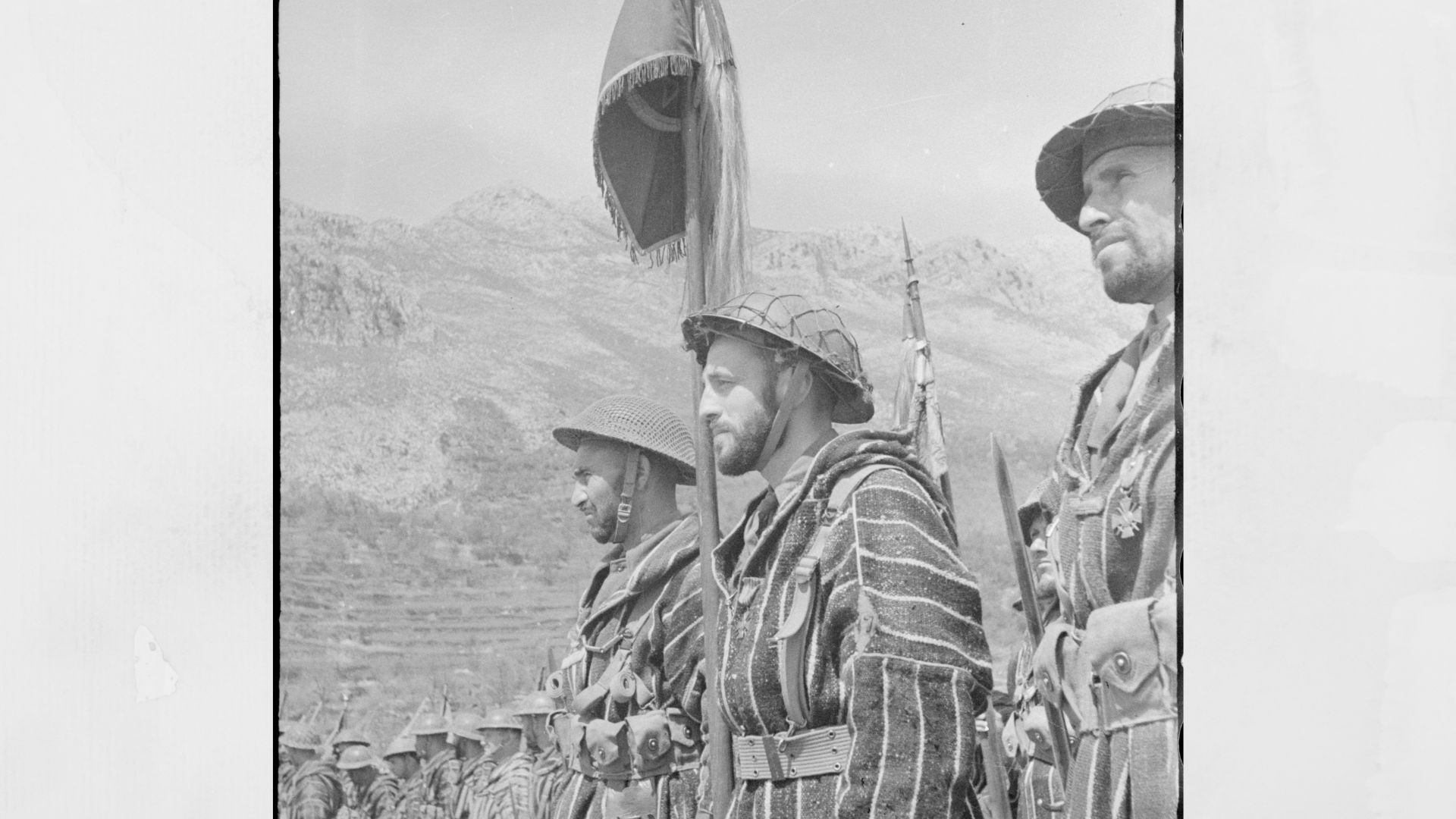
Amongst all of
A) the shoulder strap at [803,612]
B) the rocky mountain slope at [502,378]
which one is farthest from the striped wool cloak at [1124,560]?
the shoulder strap at [803,612]

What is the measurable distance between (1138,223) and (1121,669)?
993 mm

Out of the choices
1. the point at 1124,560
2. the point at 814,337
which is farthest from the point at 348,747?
the point at 1124,560

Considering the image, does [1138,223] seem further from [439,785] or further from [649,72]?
[439,785]

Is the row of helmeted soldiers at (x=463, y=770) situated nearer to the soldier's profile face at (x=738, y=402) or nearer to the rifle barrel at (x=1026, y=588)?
the soldier's profile face at (x=738, y=402)

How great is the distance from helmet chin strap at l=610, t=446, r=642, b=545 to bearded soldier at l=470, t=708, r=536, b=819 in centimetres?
49

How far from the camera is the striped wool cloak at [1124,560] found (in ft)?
12.3

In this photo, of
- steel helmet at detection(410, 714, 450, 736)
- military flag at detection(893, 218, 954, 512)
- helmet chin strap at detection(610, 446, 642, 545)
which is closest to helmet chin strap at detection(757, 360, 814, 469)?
military flag at detection(893, 218, 954, 512)

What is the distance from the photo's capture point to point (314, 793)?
4102 mm

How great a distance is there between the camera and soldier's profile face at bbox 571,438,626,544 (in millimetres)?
4020

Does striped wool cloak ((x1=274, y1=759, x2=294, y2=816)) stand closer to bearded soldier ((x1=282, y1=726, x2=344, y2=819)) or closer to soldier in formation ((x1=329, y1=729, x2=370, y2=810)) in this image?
bearded soldier ((x1=282, y1=726, x2=344, y2=819))

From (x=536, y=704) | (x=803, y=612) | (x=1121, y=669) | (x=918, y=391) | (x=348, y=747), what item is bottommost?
(x=348, y=747)
